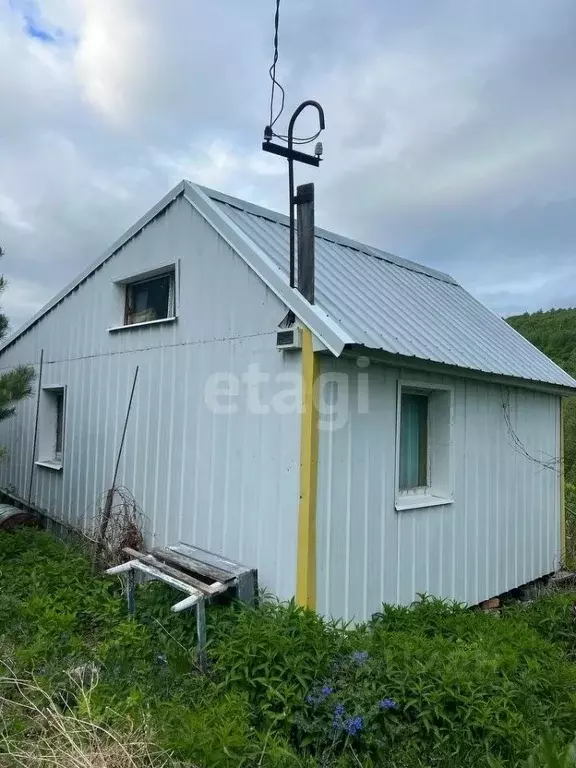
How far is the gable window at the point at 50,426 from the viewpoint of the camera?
8820 millimetres

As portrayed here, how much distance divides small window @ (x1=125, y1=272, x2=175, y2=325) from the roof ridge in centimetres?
109

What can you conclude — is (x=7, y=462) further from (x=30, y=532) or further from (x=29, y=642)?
(x=29, y=642)

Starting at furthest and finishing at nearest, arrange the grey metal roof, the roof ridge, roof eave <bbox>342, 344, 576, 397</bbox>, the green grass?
the roof ridge → the grey metal roof → roof eave <bbox>342, 344, 576, 397</bbox> → the green grass

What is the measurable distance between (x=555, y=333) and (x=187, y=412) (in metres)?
19.9

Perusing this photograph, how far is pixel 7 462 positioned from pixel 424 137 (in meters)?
8.99

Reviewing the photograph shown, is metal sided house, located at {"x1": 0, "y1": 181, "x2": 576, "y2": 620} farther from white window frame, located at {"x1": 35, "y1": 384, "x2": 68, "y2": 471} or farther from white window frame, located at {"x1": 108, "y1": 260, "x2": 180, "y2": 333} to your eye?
white window frame, located at {"x1": 35, "y1": 384, "x2": 68, "y2": 471}

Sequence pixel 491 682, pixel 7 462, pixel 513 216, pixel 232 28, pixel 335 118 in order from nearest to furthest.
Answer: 1. pixel 491 682
2. pixel 232 28
3. pixel 335 118
4. pixel 7 462
5. pixel 513 216

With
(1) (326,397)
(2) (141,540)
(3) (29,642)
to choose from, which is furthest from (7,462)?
(1) (326,397)

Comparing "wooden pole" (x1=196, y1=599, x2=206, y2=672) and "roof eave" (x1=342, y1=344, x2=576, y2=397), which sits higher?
"roof eave" (x1=342, y1=344, x2=576, y2=397)

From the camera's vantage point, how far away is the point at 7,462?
990 cm

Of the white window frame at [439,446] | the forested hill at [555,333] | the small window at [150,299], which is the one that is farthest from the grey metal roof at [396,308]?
the forested hill at [555,333]

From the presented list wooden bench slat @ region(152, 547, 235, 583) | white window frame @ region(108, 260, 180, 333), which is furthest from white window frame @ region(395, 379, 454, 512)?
white window frame @ region(108, 260, 180, 333)

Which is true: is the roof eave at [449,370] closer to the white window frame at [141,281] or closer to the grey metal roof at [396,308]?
the grey metal roof at [396,308]

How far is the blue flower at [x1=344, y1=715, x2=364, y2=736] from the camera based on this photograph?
3175mm
